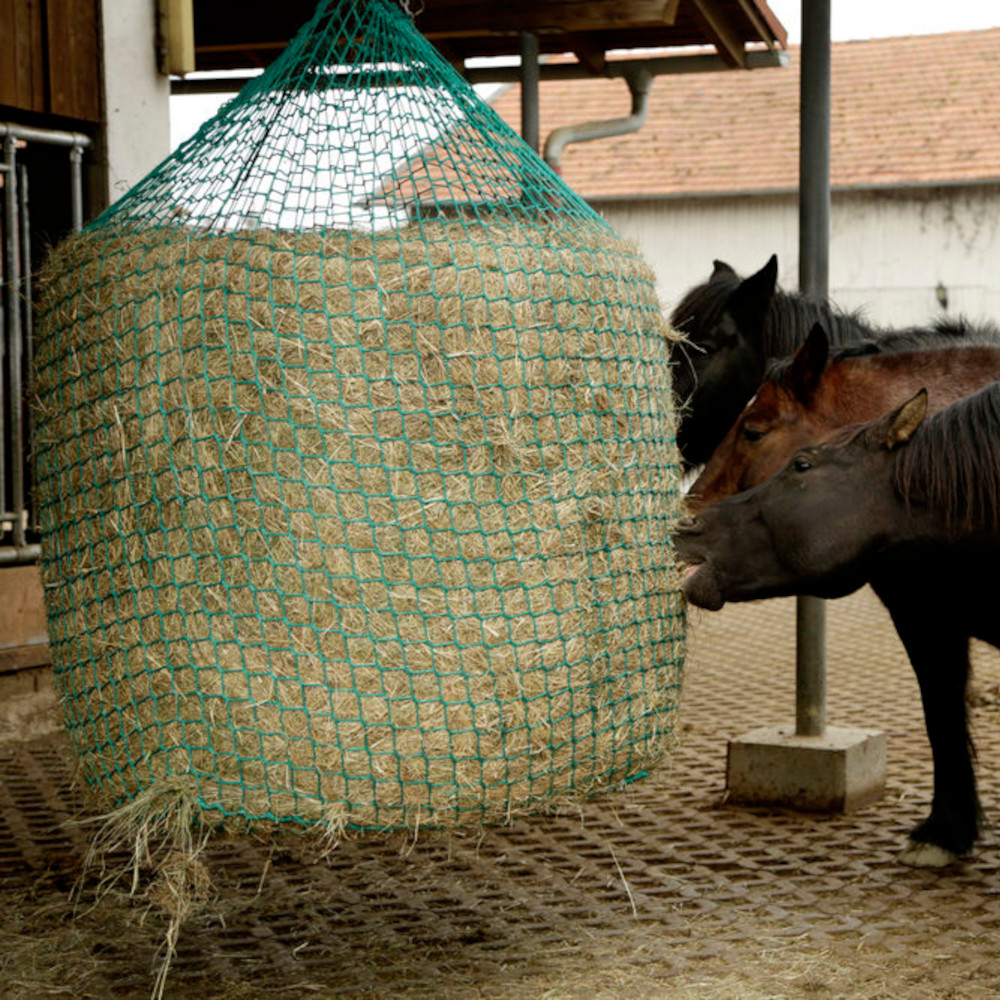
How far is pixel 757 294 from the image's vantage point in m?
4.88

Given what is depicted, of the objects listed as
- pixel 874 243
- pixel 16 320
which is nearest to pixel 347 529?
pixel 16 320

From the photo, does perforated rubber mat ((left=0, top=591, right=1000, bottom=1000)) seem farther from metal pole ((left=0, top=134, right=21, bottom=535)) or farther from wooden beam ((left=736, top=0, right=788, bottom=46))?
wooden beam ((left=736, top=0, right=788, bottom=46))

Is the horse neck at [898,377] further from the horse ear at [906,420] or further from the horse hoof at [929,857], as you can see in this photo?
the horse hoof at [929,857]

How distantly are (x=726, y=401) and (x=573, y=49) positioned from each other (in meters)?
3.61

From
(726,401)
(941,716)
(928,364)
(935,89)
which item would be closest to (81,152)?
(726,401)

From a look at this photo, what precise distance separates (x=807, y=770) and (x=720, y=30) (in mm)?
4138

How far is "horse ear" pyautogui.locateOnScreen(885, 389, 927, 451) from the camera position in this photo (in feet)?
10.8

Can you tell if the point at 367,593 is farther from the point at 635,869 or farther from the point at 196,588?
the point at 635,869

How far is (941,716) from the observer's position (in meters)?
4.40

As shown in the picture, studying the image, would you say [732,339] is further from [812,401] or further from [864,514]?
[864,514]

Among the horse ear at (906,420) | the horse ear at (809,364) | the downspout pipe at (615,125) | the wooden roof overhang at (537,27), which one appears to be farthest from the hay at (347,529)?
the downspout pipe at (615,125)

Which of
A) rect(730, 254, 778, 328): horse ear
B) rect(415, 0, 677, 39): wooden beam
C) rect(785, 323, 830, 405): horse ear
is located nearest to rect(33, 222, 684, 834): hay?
rect(785, 323, 830, 405): horse ear

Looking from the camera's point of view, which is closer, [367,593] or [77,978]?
[367,593]

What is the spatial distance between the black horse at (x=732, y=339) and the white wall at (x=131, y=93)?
2.19 m
